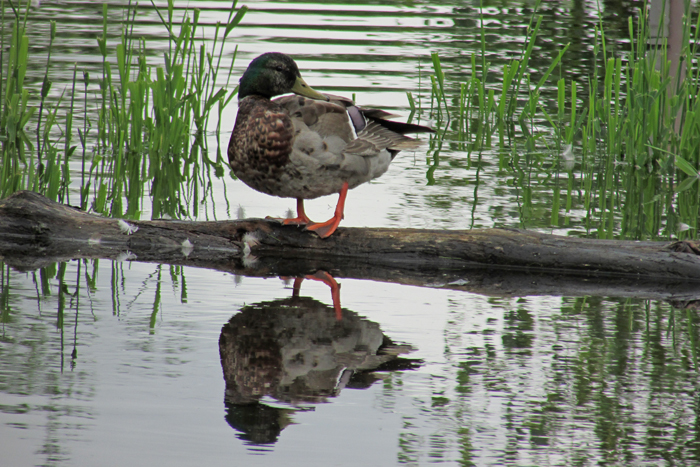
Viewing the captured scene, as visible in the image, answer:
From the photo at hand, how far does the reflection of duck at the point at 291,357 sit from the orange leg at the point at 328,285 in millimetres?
34

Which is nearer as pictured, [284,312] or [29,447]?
[29,447]

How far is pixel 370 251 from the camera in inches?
197

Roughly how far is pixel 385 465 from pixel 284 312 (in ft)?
4.91

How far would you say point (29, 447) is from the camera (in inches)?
109

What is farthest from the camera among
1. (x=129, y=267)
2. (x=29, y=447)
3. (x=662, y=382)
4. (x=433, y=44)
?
(x=433, y=44)

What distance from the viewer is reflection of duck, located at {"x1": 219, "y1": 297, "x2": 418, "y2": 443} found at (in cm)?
311

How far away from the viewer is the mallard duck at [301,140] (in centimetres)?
475

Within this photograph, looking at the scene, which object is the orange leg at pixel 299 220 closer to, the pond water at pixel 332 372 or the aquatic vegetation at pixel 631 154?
the pond water at pixel 332 372

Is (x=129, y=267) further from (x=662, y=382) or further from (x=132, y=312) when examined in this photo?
(x=662, y=382)

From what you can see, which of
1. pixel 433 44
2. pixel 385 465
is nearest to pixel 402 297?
pixel 385 465

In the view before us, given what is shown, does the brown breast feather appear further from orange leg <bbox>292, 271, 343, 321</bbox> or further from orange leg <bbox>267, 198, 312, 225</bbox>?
orange leg <bbox>292, 271, 343, 321</bbox>

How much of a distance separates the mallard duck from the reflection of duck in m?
0.78

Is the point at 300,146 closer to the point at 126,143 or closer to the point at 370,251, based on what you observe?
the point at 370,251

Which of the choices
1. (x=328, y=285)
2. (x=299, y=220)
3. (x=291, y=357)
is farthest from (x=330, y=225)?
(x=291, y=357)
